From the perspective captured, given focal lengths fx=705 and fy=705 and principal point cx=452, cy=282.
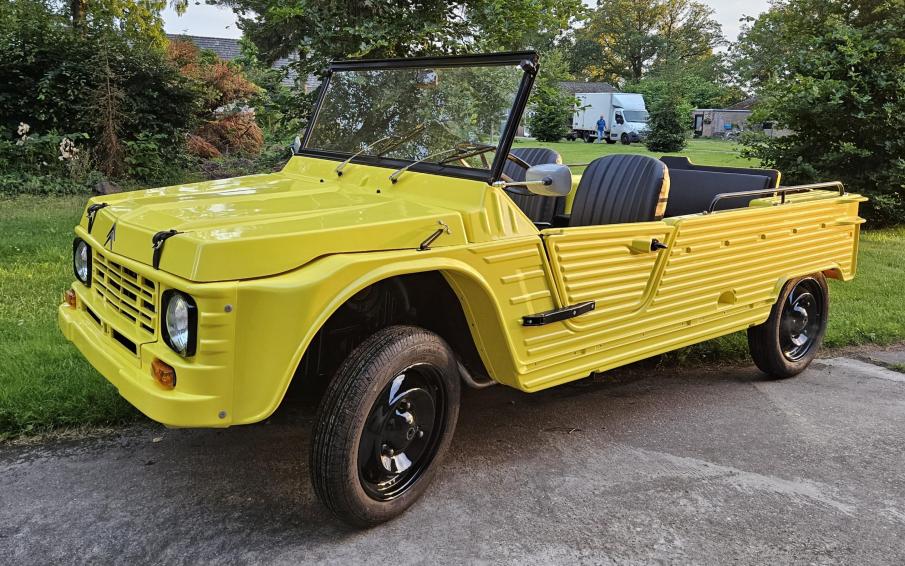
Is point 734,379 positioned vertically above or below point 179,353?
below

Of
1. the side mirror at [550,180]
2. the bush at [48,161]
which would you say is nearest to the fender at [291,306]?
the side mirror at [550,180]

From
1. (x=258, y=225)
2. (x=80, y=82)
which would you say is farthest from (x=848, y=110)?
(x=80, y=82)

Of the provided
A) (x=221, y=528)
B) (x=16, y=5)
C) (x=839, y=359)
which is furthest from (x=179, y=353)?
(x=16, y=5)

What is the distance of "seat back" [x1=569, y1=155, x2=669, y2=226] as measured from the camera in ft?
13.1

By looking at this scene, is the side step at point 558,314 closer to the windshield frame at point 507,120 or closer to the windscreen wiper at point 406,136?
the windshield frame at point 507,120

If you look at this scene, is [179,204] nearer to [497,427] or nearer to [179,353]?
[179,353]

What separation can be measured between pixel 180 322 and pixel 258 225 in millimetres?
444

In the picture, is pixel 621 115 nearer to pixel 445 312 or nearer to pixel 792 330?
pixel 792 330

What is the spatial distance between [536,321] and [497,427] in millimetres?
965

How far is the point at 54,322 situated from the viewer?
4809 millimetres

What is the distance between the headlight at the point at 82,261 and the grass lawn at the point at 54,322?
0.77 meters

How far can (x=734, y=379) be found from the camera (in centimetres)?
476

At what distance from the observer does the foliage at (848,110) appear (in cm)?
926

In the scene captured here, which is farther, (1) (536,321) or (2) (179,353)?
(1) (536,321)
